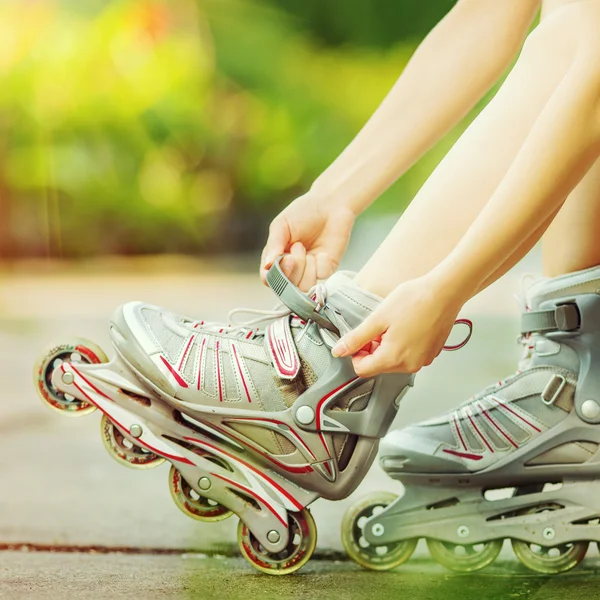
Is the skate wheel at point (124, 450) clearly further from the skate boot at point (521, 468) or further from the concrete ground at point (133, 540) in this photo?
the skate boot at point (521, 468)

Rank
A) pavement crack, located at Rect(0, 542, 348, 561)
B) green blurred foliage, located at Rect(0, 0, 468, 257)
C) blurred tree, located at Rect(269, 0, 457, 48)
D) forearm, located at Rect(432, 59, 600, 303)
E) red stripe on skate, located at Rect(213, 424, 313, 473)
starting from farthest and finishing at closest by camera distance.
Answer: blurred tree, located at Rect(269, 0, 457, 48) < green blurred foliage, located at Rect(0, 0, 468, 257) < pavement crack, located at Rect(0, 542, 348, 561) < red stripe on skate, located at Rect(213, 424, 313, 473) < forearm, located at Rect(432, 59, 600, 303)

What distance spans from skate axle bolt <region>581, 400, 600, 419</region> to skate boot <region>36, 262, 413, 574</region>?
7.8 inches

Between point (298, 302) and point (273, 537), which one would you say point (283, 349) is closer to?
point (298, 302)

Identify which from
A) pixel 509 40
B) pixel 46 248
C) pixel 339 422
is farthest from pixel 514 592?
pixel 46 248

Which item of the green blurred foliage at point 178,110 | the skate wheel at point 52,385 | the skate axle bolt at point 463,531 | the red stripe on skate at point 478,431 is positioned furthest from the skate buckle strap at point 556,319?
the green blurred foliage at point 178,110

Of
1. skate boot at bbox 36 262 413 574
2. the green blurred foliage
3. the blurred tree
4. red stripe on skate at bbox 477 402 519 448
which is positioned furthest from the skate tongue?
the blurred tree

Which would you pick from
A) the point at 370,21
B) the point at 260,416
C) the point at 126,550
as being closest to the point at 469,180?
the point at 260,416

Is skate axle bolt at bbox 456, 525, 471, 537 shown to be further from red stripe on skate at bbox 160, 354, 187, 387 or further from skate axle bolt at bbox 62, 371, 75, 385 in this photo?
skate axle bolt at bbox 62, 371, 75, 385

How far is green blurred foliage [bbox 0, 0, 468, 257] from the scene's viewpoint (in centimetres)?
739

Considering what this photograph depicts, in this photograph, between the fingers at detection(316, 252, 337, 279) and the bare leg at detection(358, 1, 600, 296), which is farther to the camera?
the fingers at detection(316, 252, 337, 279)

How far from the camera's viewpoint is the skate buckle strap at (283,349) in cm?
80

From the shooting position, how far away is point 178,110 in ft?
26.3

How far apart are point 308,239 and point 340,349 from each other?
0.25 m

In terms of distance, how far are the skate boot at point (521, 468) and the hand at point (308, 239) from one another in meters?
0.22
